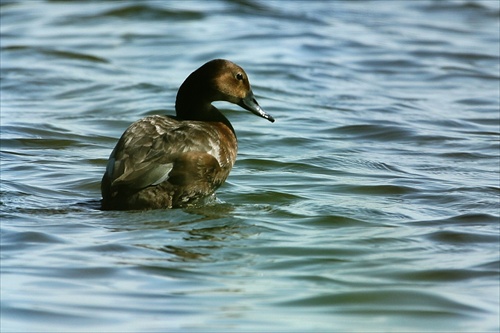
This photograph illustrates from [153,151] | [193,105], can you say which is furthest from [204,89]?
[153,151]

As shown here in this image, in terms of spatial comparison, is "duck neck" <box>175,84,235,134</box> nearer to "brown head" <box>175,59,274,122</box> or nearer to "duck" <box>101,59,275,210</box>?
"brown head" <box>175,59,274,122</box>

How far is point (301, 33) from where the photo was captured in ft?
57.7

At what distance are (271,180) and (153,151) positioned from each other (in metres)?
1.86

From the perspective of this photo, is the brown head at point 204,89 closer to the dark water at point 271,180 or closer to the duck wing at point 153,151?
the duck wing at point 153,151

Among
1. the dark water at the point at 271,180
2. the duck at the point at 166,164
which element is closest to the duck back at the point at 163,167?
the duck at the point at 166,164

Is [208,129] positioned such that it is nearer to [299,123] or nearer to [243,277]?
[243,277]

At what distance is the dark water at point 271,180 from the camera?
5680 millimetres

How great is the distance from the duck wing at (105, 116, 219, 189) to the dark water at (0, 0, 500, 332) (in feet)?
0.92

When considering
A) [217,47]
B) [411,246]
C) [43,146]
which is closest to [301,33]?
[217,47]

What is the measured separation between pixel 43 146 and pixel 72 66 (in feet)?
15.5

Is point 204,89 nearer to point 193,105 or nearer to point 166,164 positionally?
point 193,105

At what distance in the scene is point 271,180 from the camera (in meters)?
9.16

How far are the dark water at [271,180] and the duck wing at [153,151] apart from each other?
28 centimetres

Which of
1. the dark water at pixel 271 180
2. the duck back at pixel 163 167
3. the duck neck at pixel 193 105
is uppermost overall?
the duck neck at pixel 193 105
